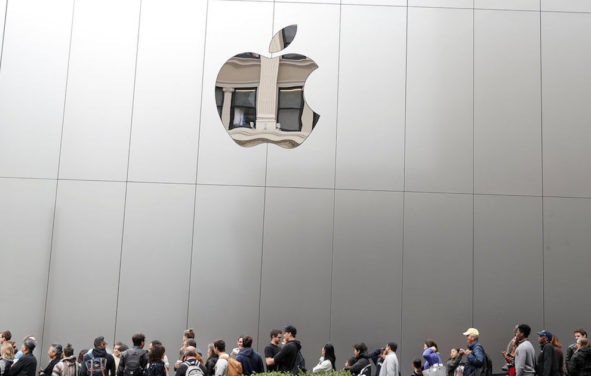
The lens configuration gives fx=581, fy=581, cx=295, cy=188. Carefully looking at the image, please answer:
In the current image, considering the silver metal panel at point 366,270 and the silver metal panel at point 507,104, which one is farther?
the silver metal panel at point 507,104

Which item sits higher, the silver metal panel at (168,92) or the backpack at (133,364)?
the silver metal panel at (168,92)

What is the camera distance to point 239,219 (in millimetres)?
13039

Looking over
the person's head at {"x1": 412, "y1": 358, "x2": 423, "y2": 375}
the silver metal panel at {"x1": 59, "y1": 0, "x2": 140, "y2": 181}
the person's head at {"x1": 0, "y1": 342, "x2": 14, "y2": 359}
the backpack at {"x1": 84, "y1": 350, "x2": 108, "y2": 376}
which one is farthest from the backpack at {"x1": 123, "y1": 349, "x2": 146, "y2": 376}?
the person's head at {"x1": 412, "y1": 358, "x2": 423, "y2": 375}

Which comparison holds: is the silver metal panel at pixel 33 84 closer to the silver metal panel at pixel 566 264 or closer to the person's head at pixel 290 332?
the person's head at pixel 290 332

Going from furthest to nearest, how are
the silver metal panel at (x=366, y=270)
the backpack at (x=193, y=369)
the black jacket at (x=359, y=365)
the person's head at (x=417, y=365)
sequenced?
the silver metal panel at (x=366, y=270), the person's head at (x=417, y=365), the black jacket at (x=359, y=365), the backpack at (x=193, y=369)

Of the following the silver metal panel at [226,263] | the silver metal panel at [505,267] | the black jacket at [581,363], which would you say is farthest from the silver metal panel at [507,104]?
the silver metal panel at [226,263]

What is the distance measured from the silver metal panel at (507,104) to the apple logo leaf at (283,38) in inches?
168

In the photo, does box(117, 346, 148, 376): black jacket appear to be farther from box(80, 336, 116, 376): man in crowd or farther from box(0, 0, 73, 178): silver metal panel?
box(0, 0, 73, 178): silver metal panel

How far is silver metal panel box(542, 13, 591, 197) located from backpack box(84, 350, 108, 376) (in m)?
9.93

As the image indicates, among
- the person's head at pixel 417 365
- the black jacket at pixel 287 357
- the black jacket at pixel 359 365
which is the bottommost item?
the person's head at pixel 417 365

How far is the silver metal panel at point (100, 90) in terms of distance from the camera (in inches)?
517

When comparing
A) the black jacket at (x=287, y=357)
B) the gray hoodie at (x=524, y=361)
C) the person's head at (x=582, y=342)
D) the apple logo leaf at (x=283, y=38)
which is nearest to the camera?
the black jacket at (x=287, y=357)

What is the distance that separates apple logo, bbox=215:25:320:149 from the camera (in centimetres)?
1332

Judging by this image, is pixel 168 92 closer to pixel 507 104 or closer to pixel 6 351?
pixel 6 351
